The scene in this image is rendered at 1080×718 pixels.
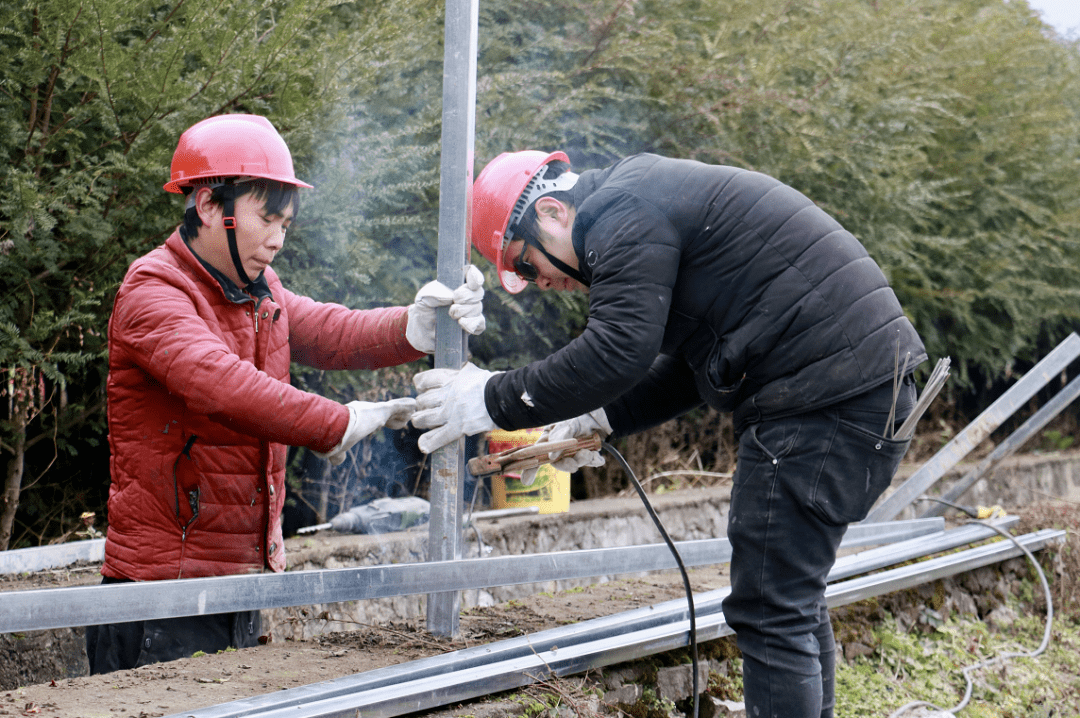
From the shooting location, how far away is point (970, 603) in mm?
4883

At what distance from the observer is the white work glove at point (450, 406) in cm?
261

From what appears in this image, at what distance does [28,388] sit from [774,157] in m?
4.77

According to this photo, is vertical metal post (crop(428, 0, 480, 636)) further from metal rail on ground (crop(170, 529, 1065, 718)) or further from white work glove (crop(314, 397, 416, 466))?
metal rail on ground (crop(170, 529, 1065, 718))

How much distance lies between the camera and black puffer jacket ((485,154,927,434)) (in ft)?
7.96

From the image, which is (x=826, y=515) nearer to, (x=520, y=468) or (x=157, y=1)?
(x=520, y=468)

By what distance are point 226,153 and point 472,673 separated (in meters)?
1.66

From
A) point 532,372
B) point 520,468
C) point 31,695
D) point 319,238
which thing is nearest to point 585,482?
point 319,238

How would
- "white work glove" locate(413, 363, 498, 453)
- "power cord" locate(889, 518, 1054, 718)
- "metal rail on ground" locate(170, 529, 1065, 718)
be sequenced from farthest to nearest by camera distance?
"power cord" locate(889, 518, 1054, 718) → "white work glove" locate(413, 363, 498, 453) → "metal rail on ground" locate(170, 529, 1065, 718)

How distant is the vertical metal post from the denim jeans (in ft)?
2.97

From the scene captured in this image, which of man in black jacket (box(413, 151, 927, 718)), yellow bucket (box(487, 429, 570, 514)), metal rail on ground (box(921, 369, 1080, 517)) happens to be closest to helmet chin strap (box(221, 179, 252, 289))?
man in black jacket (box(413, 151, 927, 718))

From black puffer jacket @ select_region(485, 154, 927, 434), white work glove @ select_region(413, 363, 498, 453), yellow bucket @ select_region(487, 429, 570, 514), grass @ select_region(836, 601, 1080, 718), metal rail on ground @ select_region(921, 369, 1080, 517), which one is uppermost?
black puffer jacket @ select_region(485, 154, 927, 434)

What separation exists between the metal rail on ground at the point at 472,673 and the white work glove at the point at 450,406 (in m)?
0.65

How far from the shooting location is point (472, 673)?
2.54 meters

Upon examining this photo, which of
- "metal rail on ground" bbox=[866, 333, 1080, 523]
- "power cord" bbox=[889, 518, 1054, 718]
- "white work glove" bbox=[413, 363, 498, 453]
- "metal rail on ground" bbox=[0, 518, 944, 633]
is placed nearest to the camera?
"metal rail on ground" bbox=[0, 518, 944, 633]
